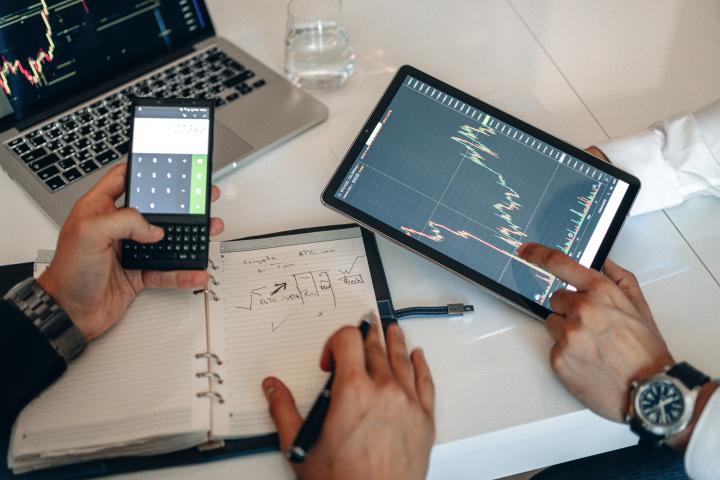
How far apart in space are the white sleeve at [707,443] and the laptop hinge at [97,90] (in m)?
0.96

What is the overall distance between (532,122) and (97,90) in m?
0.72

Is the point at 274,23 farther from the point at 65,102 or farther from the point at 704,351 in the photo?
the point at 704,351

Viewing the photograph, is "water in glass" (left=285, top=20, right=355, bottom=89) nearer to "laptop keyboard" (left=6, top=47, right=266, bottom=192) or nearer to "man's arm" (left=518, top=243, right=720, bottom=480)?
"laptop keyboard" (left=6, top=47, right=266, bottom=192)

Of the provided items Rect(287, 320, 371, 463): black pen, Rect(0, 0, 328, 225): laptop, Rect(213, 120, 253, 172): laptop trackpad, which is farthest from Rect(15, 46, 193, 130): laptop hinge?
Rect(287, 320, 371, 463): black pen

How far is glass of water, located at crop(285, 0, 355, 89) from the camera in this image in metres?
1.18

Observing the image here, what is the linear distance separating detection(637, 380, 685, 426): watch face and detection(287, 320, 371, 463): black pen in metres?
0.37

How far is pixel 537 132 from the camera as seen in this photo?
3.11ft

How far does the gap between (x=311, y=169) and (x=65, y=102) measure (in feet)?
1.37

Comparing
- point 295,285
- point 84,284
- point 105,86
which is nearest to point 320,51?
point 105,86

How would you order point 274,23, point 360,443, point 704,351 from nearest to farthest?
1. point 360,443
2. point 704,351
3. point 274,23

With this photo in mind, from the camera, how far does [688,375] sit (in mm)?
811

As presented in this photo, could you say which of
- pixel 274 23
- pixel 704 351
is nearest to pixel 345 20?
pixel 274 23

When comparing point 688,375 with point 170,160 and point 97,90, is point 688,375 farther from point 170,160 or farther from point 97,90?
point 97,90

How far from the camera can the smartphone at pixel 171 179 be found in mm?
884
